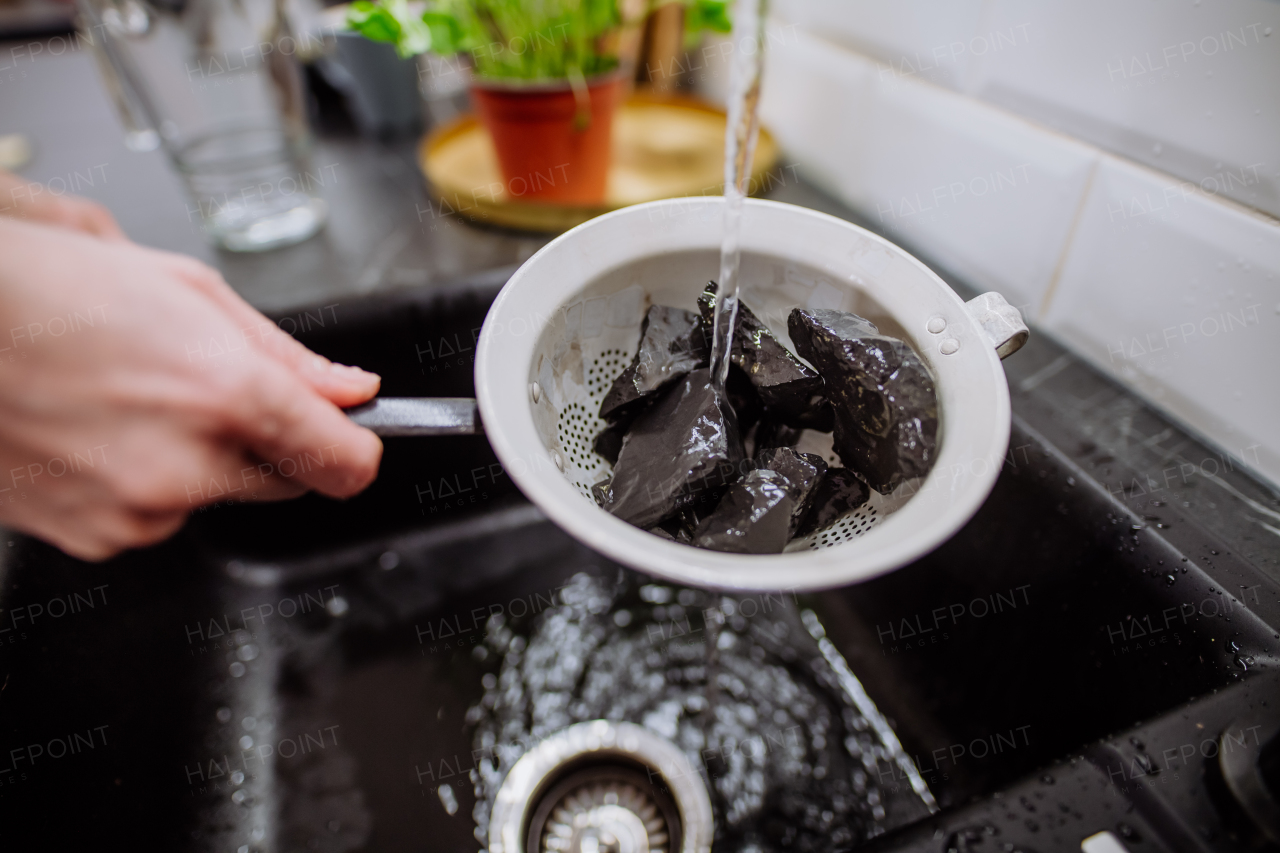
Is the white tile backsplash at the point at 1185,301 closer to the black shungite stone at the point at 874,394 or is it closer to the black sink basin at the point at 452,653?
the black sink basin at the point at 452,653

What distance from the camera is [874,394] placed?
1.39ft

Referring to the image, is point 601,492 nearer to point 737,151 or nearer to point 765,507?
point 765,507

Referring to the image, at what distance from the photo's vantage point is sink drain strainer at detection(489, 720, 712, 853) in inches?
23.1

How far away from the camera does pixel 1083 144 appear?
0.60 metres

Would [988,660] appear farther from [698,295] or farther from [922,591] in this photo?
[698,295]

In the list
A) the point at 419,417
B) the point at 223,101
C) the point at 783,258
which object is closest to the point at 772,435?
the point at 783,258

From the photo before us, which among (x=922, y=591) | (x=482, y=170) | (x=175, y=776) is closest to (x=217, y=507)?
(x=175, y=776)

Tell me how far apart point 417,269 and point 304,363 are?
1.18 ft

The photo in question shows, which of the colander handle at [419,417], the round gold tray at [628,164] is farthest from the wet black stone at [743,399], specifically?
the round gold tray at [628,164]

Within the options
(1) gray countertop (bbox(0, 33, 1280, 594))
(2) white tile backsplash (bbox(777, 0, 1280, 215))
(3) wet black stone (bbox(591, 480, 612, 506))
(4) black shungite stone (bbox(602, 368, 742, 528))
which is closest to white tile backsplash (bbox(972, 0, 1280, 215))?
(2) white tile backsplash (bbox(777, 0, 1280, 215))

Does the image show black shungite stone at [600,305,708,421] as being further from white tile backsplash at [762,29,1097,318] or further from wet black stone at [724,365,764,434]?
white tile backsplash at [762,29,1097,318]

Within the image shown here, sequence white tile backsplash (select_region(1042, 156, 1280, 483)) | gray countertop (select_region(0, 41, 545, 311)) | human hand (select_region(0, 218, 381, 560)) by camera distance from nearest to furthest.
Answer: human hand (select_region(0, 218, 381, 560)), white tile backsplash (select_region(1042, 156, 1280, 483)), gray countertop (select_region(0, 41, 545, 311))

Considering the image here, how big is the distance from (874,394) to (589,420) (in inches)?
8.9

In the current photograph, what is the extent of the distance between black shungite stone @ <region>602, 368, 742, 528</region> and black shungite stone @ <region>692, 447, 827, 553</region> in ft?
0.07
